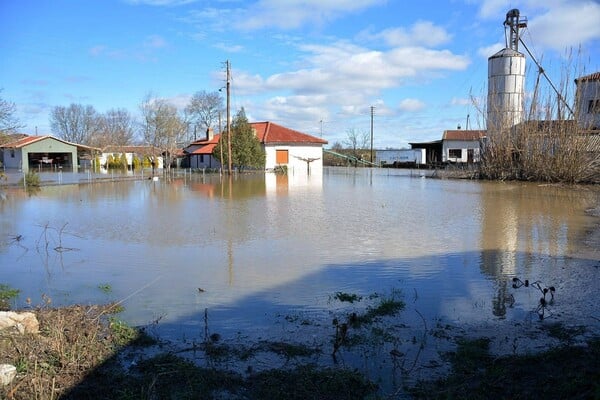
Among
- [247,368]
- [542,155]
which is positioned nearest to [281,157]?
[542,155]

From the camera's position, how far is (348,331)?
570 cm

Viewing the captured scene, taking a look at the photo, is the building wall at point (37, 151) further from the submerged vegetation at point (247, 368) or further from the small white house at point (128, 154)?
the submerged vegetation at point (247, 368)

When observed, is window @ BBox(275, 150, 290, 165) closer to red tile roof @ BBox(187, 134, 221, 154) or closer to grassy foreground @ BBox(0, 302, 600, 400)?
red tile roof @ BBox(187, 134, 221, 154)

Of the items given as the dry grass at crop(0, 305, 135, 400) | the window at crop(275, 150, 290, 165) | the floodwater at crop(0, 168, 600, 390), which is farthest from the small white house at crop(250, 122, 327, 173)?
the dry grass at crop(0, 305, 135, 400)

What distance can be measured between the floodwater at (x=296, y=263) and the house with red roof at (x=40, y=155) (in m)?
40.9

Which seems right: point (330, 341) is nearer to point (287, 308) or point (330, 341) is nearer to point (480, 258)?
A: point (287, 308)

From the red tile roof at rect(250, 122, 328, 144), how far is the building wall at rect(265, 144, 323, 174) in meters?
0.65

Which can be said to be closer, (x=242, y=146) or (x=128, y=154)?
(x=242, y=146)

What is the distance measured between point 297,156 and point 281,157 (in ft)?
6.04

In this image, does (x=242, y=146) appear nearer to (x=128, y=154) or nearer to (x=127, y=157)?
(x=127, y=157)

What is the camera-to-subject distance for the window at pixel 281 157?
53062 millimetres

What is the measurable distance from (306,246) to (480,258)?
3.76 meters

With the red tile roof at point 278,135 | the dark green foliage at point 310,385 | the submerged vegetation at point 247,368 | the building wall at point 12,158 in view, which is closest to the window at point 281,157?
the red tile roof at point 278,135

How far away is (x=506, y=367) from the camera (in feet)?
14.6
